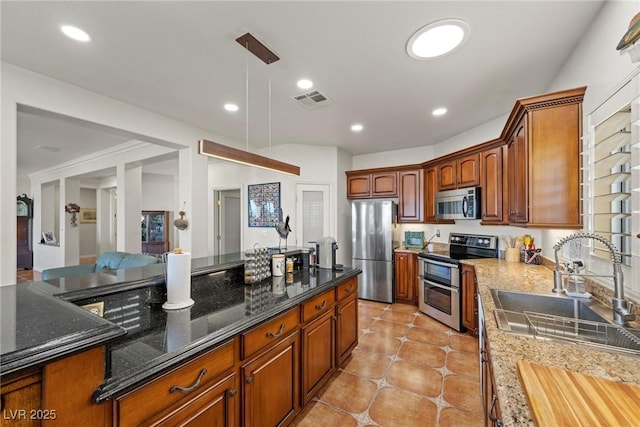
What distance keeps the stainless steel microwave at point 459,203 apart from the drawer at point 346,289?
72.3 inches

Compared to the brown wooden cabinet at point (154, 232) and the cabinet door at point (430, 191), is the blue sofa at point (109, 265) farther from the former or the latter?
the cabinet door at point (430, 191)

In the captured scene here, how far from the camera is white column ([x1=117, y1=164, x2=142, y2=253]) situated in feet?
15.0

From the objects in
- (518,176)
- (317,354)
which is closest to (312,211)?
(317,354)

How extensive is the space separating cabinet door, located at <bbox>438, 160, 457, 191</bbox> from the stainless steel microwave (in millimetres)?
88

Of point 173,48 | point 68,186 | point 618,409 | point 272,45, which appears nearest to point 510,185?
point 618,409

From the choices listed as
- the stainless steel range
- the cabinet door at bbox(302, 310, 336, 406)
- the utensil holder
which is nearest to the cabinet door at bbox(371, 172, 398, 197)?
the stainless steel range

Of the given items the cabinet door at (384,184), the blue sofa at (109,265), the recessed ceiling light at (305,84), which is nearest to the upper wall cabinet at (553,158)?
the recessed ceiling light at (305,84)

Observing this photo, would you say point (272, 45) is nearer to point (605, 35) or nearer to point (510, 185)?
point (605, 35)

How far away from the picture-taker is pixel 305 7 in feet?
5.08

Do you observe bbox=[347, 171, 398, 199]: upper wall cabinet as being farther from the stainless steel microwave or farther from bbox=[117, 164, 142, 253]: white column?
bbox=[117, 164, 142, 253]: white column

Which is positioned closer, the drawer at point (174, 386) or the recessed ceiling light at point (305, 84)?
the drawer at point (174, 386)

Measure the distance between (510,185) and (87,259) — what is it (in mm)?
11025

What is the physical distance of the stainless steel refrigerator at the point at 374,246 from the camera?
4.30 meters

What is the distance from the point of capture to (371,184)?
4.74 meters
